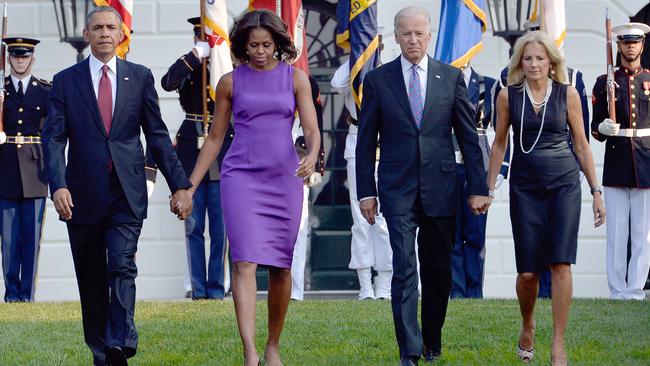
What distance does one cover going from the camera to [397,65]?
26.2 ft

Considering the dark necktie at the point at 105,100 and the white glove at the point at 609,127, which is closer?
Result: the dark necktie at the point at 105,100

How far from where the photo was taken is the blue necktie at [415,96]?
7902 millimetres

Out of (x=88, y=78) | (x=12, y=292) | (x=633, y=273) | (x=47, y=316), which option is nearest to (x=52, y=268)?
(x=12, y=292)

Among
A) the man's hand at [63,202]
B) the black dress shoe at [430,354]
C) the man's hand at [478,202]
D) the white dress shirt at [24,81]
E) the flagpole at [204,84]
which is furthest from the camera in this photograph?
the white dress shirt at [24,81]

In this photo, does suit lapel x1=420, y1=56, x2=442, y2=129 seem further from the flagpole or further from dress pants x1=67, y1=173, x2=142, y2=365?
the flagpole

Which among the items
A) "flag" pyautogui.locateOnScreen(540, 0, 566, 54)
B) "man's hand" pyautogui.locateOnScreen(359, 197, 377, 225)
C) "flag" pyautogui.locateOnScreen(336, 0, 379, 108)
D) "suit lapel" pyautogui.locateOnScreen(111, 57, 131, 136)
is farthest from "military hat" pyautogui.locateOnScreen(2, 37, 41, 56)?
"man's hand" pyautogui.locateOnScreen(359, 197, 377, 225)

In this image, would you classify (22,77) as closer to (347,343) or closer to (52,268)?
(52,268)

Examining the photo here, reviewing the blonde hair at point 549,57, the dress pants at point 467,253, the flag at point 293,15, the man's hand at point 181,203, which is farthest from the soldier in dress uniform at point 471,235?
the man's hand at point 181,203

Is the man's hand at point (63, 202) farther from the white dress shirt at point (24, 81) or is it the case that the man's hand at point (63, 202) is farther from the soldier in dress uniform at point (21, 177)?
the white dress shirt at point (24, 81)

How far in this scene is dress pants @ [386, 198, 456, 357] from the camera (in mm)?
7711

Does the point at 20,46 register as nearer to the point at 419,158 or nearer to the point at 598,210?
the point at 419,158

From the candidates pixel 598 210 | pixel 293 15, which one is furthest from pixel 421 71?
pixel 293 15

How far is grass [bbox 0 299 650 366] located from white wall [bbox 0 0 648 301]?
2.34 metres

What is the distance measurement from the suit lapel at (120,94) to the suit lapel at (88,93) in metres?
0.08
